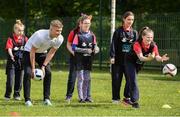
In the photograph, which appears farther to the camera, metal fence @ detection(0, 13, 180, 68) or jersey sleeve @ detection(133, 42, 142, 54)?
metal fence @ detection(0, 13, 180, 68)

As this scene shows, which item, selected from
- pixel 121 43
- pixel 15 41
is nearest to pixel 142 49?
pixel 121 43

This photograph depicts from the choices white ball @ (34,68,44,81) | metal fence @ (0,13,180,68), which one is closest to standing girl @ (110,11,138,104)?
white ball @ (34,68,44,81)

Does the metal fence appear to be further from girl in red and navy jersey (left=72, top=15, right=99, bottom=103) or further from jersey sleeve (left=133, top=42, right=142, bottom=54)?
jersey sleeve (left=133, top=42, right=142, bottom=54)

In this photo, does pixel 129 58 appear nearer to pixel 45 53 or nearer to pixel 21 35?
pixel 45 53

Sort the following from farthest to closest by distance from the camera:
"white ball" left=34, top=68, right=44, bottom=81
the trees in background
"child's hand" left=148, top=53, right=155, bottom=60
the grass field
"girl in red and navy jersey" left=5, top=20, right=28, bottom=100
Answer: the trees in background
"girl in red and navy jersey" left=5, top=20, right=28, bottom=100
"white ball" left=34, top=68, right=44, bottom=81
"child's hand" left=148, top=53, right=155, bottom=60
the grass field

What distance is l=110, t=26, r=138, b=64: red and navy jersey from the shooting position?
41.2 feet

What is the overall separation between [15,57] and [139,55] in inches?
146

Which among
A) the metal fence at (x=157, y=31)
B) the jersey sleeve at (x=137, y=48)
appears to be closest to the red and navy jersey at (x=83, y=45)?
the jersey sleeve at (x=137, y=48)

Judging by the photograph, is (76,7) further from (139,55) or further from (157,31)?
(139,55)

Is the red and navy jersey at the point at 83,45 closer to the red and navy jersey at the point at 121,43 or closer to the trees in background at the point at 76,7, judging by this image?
the red and navy jersey at the point at 121,43

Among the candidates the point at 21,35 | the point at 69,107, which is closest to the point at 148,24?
the point at 21,35

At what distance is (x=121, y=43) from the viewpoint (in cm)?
1262

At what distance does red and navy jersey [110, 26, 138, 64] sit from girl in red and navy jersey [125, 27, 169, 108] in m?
0.69

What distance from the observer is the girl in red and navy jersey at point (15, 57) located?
13.7m
